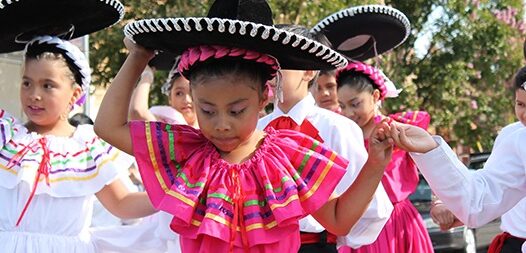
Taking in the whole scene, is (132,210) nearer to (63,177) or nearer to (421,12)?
(63,177)

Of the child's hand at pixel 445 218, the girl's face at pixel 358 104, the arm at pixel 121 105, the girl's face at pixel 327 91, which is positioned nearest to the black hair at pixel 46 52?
the arm at pixel 121 105

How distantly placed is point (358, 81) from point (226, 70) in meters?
2.86

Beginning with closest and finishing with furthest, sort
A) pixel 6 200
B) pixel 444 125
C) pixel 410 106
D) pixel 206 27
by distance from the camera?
pixel 206 27 → pixel 6 200 → pixel 410 106 → pixel 444 125

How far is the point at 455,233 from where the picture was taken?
905 cm

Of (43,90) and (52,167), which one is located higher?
(43,90)

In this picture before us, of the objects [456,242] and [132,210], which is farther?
[456,242]

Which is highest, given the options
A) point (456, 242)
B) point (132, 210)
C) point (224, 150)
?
point (224, 150)

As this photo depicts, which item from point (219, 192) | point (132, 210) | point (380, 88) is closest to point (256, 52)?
point (219, 192)

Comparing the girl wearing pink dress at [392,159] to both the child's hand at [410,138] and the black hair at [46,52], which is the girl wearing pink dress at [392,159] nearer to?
the black hair at [46,52]

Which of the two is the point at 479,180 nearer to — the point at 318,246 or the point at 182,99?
the point at 318,246

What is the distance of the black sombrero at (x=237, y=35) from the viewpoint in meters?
2.77

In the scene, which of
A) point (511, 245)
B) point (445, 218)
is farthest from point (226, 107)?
point (511, 245)

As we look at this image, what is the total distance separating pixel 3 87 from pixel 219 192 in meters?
3.68

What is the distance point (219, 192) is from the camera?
9.69 ft
